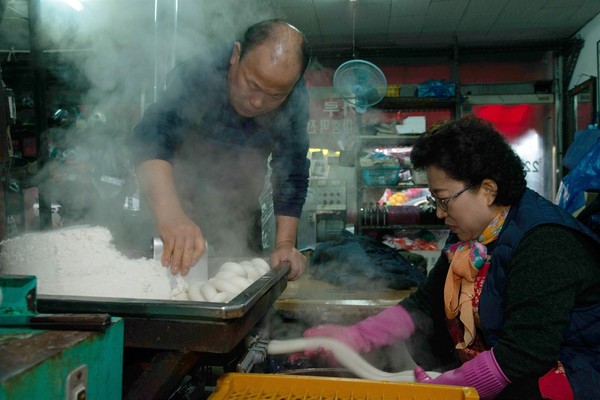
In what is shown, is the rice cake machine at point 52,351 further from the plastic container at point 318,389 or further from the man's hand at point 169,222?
the man's hand at point 169,222

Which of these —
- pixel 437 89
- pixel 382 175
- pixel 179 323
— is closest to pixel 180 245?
pixel 179 323

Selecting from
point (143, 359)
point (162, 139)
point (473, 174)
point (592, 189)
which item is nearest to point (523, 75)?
point (592, 189)

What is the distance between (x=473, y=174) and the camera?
5.63 feet

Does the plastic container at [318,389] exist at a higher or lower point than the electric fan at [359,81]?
lower

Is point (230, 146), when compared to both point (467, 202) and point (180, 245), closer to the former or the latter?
point (180, 245)

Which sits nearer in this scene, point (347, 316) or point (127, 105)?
point (347, 316)

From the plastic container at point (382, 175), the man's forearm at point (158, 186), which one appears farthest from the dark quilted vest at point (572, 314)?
the plastic container at point (382, 175)

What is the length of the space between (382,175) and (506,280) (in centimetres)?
519

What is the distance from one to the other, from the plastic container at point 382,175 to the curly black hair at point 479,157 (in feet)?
15.9

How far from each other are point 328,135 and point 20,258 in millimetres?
6172

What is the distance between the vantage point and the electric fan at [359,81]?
224 inches

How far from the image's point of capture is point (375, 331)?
205 centimetres

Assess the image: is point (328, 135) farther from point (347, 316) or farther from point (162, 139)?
point (162, 139)

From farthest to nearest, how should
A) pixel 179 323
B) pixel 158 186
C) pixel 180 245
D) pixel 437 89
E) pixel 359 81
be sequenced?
pixel 437 89 < pixel 359 81 < pixel 158 186 < pixel 180 245 < pixel 179 323
